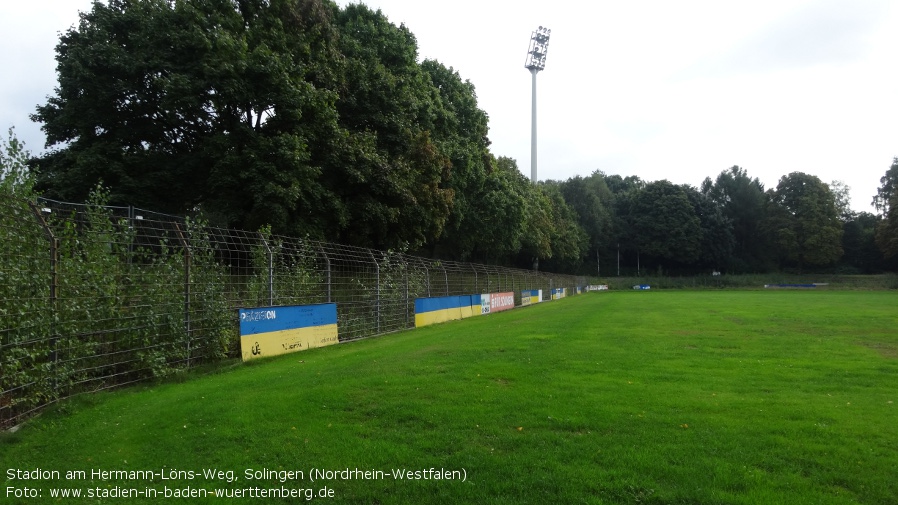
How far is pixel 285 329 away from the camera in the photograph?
13.0m

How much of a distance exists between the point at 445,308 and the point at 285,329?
38.9 feet

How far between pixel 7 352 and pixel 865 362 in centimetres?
1399

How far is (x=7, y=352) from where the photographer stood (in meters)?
6.59

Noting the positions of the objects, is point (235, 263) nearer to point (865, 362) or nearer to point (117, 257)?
point (117, 257)

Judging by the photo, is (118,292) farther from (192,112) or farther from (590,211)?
(590,211)

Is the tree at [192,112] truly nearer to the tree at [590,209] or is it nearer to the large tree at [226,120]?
the large tree at [226,120]

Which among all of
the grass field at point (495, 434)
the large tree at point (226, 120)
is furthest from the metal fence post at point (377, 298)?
the grass field at point (495, 434)

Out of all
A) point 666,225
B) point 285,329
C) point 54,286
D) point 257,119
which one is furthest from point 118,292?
point 666,225

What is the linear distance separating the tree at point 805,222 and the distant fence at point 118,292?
8653 centimetres

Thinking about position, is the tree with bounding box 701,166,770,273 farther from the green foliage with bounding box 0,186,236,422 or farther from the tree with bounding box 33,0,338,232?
the green foliage with bounding box 0,186,236,422

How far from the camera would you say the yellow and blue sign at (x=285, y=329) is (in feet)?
38.7

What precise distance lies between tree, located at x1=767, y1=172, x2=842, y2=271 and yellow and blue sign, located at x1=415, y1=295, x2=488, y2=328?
241 ft

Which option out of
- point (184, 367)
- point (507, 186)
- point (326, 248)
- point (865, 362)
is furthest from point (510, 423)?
point (507, 186)

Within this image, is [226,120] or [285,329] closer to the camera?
[285,329]
